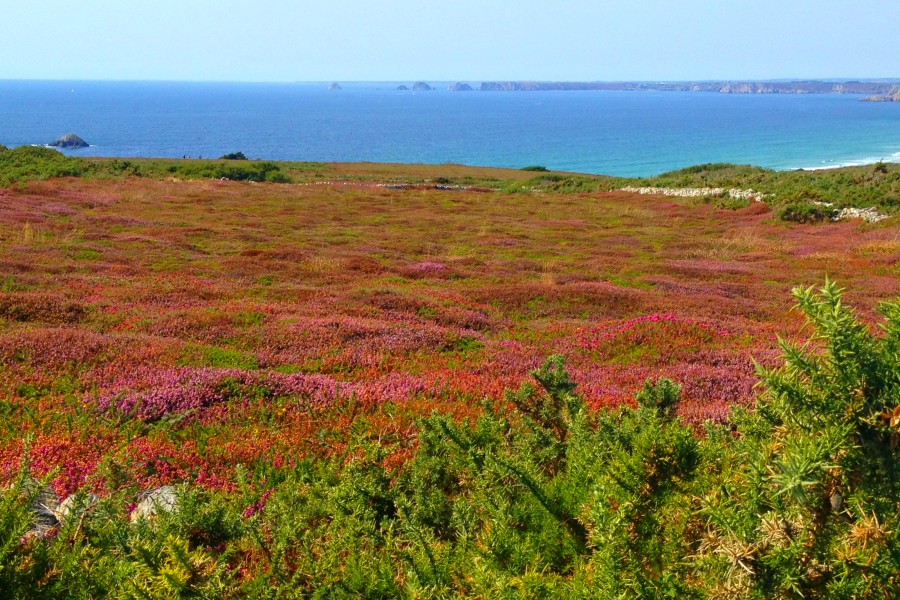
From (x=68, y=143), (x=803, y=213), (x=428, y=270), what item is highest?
(x=68, y=143)

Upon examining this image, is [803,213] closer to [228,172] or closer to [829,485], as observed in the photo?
[829,485]

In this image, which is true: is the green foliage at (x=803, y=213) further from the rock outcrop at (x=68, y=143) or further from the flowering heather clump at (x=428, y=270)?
the rock outcrop at (x=68, y=143)

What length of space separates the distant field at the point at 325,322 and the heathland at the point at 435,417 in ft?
0.28

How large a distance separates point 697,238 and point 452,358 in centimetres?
2989

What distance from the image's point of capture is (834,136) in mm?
163375

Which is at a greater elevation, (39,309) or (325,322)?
(39,309)

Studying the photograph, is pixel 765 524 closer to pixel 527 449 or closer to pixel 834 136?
pixel 527 449

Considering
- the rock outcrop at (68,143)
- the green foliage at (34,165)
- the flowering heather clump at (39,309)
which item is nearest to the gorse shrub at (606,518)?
the flowering heather clump at (39,309)

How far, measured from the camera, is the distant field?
28.7 feet

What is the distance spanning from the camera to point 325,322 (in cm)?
1416

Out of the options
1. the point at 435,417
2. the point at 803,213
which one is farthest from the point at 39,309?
the point at 803,213

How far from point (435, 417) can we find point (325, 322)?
28.4 feet

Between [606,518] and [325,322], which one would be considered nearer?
[606,518]

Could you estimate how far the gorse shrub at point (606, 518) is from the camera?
7.64 ft
